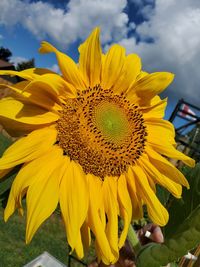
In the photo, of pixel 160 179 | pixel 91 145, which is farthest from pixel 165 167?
pixel 91 145

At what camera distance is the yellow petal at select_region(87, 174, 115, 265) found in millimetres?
701

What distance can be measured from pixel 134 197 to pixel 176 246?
167mm

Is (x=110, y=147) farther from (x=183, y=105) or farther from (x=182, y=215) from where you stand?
(x=183, y=105)

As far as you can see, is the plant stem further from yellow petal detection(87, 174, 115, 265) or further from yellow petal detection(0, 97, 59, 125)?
yellow petal detection(0, 97, 59, 125)

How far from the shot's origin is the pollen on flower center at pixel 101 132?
0.78 metres

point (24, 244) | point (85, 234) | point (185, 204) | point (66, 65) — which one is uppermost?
point (66, 65)

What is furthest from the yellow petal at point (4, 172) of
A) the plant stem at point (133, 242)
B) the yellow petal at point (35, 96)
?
the plant stem at point (133, 242)

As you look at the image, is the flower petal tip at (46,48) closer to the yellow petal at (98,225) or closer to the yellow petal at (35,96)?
the yellow petal at (35,96)

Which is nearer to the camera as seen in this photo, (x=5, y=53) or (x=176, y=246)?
(x=176, y=246)

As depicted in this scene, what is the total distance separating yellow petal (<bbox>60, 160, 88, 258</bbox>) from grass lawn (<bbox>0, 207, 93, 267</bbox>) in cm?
397

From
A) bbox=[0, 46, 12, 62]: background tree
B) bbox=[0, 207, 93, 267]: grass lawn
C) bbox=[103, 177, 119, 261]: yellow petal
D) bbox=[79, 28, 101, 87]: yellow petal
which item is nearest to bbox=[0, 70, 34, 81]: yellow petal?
bbox=[79, 28, 101, 87]: yellow petal

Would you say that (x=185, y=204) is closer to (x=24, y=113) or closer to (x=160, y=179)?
(x=160, y=179)

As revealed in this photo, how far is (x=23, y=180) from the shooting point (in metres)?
0.68

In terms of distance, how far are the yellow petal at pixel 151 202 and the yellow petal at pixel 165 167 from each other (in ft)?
0.10
